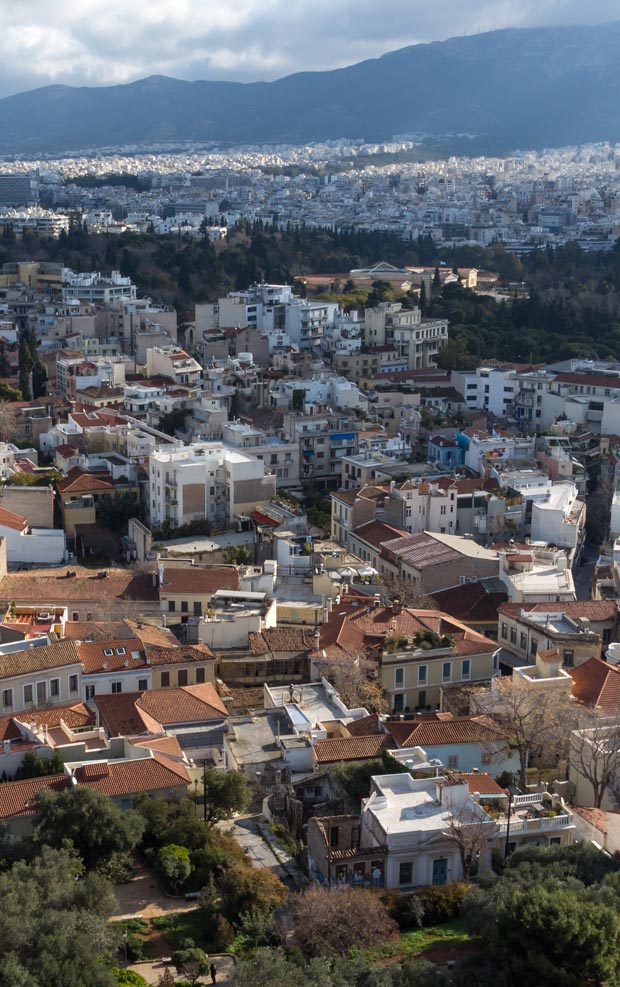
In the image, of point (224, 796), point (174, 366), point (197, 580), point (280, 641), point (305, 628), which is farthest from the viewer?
point (174, 366)

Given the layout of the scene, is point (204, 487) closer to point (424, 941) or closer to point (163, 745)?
point (163, 745)

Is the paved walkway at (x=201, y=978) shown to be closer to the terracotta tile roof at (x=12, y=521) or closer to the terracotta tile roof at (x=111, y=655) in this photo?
the terracotta tile roof at (x=111, y=655)

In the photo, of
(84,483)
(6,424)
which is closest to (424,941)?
(84,483)

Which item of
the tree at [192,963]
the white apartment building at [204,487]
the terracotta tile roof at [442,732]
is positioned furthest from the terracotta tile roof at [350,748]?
the white apartment building at [204,487]

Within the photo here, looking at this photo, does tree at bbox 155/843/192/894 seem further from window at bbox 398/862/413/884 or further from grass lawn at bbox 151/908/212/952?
window at bbox 398/862/413/884

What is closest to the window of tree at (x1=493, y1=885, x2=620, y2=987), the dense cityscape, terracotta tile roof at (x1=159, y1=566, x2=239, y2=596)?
the dense cityscape

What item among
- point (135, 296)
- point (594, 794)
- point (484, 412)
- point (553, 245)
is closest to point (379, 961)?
point (594, 794)
